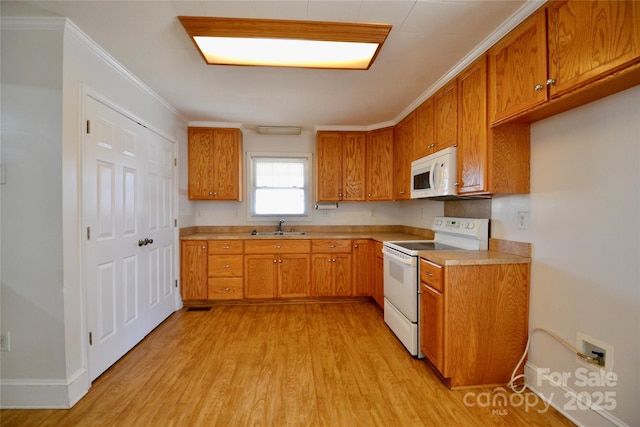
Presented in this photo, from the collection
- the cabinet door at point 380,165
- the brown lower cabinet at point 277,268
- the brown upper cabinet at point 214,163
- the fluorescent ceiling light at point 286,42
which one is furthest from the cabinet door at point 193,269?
the cabinet door at point 380,165

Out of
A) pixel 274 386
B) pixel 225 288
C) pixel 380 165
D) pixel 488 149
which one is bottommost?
pixel 274 386

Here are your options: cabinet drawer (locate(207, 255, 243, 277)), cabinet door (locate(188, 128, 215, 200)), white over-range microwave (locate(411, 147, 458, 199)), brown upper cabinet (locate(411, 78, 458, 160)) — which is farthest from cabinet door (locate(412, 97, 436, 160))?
cabinet door (locate(188, 128, 215, 200))

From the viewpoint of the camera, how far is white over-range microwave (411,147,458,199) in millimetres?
2154

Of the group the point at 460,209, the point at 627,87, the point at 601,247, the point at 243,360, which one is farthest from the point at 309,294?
the point at 627,87

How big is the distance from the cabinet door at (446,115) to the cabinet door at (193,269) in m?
2.93

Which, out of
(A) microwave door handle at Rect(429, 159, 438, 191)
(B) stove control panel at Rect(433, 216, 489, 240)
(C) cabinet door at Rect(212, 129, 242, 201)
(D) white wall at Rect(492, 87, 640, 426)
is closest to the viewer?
(D) white wall at Rect(492, 87, 640, 426)

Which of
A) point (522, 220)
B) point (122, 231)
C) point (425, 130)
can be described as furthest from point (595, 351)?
point (122, 231)

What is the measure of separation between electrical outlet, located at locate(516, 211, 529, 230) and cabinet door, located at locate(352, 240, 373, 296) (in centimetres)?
175

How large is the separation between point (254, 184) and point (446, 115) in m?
2.65

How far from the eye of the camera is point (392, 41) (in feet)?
5.96

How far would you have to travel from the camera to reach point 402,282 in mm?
2344

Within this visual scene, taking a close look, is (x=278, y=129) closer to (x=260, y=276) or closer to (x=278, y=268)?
(x=278, y=268)

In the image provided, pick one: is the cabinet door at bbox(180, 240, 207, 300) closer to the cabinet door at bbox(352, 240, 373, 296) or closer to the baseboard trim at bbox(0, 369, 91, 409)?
the baseboard trim at bbox(0, 369, 91, 409)

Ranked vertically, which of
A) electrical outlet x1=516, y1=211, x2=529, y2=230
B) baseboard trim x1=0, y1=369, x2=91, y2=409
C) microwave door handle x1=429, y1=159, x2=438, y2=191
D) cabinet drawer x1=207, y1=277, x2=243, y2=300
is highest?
microwave door handle x1=429, y1=159, x2=438, y2=191
